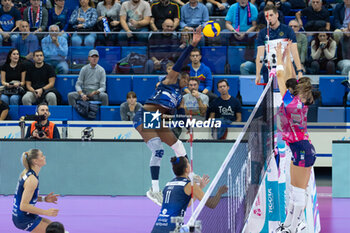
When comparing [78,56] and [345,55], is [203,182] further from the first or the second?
[78,56]

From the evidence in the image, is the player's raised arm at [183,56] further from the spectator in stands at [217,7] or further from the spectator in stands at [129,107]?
the spectator in stands at [217,7]

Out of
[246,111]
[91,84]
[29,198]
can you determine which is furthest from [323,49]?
[29,198]

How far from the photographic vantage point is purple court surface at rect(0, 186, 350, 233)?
38.0 feet

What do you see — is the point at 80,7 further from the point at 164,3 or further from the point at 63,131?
the point at 63,131

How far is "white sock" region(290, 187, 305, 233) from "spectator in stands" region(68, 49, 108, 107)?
6024 millimetres

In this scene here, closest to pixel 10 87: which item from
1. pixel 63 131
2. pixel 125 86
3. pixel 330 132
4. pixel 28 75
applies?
pixel 28 75

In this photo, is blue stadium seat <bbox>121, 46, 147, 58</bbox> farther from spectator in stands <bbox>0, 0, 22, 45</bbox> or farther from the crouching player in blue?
the crouching player in blue

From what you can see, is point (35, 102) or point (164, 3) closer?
point (35, 102)

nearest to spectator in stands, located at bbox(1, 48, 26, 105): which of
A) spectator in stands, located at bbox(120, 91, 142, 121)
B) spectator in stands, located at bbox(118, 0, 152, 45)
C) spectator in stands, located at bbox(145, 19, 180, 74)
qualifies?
spectator in stands, located at bbox(120, 91, 142, 121)

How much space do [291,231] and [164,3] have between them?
7.66 meters

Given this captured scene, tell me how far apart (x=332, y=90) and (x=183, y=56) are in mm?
6569

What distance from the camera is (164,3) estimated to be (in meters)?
15.7

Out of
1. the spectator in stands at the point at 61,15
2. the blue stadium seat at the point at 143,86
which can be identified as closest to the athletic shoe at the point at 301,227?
the blue stadium seat at the point at 143,86

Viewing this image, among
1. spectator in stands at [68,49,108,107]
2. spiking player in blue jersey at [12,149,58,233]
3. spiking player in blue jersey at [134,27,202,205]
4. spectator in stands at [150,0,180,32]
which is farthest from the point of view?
spectator in stands at [150,0,180,32]
